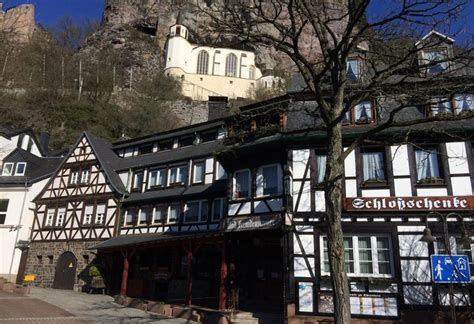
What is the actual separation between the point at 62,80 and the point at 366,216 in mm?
49069

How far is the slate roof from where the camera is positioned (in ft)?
90.6

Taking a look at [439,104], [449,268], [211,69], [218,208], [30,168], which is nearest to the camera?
[449,268]

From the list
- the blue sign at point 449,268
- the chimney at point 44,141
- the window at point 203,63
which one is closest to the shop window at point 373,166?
the blue sign at point 449,268

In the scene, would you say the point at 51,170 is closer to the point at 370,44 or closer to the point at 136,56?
the point at 370,44

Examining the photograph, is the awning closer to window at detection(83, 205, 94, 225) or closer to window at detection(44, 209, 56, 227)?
window at detection(83, 205, 94, 225)

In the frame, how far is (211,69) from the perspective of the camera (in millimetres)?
70812

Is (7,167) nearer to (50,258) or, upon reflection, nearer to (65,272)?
(50,258)

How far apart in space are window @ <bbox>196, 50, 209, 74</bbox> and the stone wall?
49.9m

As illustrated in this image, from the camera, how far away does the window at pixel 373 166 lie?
13758mm

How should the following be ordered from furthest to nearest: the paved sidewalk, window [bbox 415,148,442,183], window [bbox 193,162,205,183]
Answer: window [bbox 193,162,205,183]
the paved sidewalk
window [bbox 415,148,442,183]

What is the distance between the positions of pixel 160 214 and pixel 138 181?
Answer: 3.36 m

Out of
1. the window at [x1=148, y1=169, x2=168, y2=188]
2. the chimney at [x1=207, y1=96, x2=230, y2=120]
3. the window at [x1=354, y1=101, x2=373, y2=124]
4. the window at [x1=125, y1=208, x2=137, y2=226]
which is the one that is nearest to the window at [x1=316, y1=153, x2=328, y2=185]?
the window at [x1=354, y1=101, x2=373, y2=124]

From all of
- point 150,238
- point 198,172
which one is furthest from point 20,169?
point 198,172

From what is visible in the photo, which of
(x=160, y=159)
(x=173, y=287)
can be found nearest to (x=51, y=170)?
(x=160, y=159)
